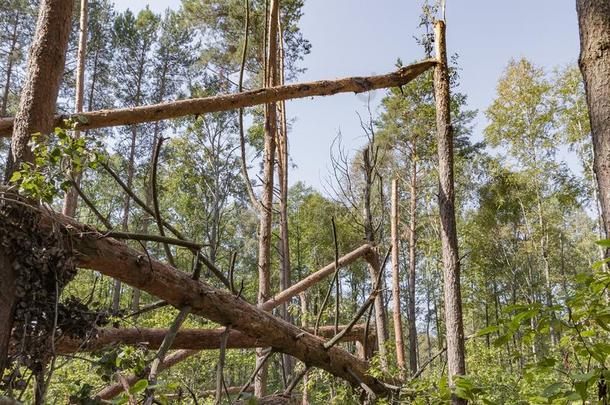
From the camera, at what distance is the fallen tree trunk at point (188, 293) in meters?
2.02

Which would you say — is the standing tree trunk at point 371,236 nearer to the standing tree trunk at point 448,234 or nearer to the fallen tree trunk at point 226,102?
the standing tree trunk at point 448,234

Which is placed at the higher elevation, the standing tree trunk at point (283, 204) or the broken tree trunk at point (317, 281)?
the standing tree trunk at point (283, 204)

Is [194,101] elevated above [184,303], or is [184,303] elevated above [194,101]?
[194,101]

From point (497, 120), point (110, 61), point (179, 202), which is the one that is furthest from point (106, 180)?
point (497, 120)

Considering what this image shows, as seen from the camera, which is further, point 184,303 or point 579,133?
point 579,133

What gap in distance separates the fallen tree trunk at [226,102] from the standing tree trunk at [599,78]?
4.69 feet

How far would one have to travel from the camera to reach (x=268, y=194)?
6.34 metres

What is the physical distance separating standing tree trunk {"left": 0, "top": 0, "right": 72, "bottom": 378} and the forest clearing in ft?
0.04

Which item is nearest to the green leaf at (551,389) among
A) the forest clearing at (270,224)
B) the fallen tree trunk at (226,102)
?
the forest clearing at (270,224)

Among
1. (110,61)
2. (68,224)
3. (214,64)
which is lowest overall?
(68,224)

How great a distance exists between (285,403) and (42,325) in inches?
66.0

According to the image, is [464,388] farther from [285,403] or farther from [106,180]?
[106,180]

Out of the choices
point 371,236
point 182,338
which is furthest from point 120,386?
point 371,236

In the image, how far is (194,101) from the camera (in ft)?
9.73
